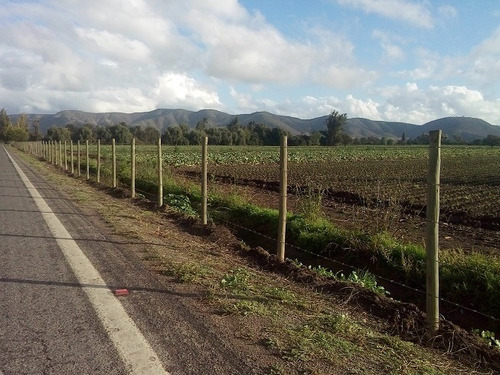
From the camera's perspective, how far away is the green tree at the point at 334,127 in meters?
109

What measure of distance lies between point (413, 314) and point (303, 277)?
4.89 feet

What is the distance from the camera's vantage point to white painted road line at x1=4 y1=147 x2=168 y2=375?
9.44ft

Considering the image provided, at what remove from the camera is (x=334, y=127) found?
110m

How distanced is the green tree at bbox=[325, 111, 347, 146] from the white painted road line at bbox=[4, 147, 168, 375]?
108 m

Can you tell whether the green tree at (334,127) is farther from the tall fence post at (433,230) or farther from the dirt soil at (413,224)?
the tall fence post at (433,230)

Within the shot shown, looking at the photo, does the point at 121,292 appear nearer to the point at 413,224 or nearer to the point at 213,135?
the point at 413,224

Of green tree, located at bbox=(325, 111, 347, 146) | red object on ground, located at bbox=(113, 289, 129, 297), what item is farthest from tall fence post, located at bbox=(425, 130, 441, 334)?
green tree, located at bbox=(325, 111, 347, 146)

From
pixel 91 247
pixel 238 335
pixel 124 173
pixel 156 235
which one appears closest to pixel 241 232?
pixel 156 235

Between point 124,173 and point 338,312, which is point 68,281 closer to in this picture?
point 338,312

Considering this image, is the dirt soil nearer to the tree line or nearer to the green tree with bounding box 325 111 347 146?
the tree line

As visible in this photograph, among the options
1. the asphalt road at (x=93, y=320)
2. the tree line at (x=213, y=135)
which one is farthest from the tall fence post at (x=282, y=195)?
the tree line at (x=213, y=135)

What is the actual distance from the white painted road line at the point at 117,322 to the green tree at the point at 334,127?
353 feet

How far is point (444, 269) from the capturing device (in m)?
6.10

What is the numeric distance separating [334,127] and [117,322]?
361 feet
